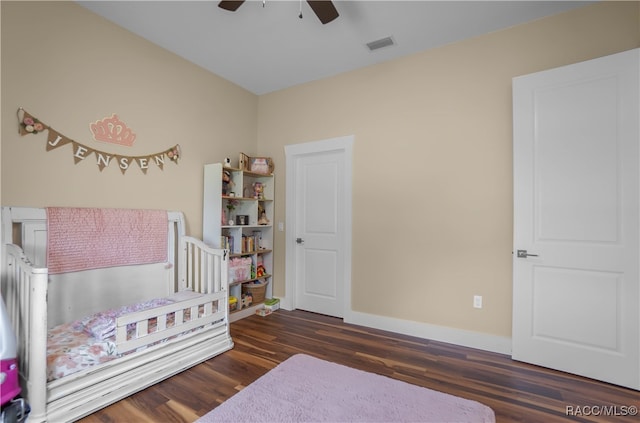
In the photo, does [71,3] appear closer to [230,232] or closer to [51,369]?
[230,232]

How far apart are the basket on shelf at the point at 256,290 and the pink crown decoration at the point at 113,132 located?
189 centimetres

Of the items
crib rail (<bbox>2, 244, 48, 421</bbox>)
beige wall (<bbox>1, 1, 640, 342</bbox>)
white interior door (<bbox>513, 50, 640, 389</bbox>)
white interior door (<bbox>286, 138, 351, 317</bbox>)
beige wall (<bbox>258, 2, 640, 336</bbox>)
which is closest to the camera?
crib rail (<bbox>2, 244, 48, 421</bbox>)

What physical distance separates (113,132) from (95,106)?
0.21 meters

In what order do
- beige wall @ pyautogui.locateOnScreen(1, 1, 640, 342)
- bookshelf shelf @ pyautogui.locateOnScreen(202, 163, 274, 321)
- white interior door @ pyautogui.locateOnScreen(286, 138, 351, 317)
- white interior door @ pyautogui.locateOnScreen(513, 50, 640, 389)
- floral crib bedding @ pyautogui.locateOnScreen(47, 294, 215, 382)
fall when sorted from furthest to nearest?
white interior door @ pyautogui.locateOnScreen(286, 138, 351, 317) < bookshelf shelf @ pyautogui.locateOnScreen(202, 163, 274, 321) < beige wall @ pyautogui.locateOnScreen(1, 1, 640, 342) < white interior door @ pyautogui.locateOnScreen(513, 50, 640, 389) < floral crib bedding @ pyautogui.locateOnScreen(47, 294, 215, 382)

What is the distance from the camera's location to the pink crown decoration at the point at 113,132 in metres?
2.28

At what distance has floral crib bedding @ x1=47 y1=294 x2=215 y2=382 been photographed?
1555 mm

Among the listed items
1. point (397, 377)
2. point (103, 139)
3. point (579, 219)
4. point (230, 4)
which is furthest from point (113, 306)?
point (579, 219)

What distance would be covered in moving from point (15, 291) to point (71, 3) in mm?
2048

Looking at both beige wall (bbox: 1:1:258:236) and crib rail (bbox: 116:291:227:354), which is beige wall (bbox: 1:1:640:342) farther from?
crib rail (bbox: 116:291:227:354)

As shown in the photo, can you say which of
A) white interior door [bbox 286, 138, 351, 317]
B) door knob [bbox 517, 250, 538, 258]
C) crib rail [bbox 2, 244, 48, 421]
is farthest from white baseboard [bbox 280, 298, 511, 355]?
crib rail [bbox 2, 244, 48, 421]

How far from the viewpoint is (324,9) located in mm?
1910

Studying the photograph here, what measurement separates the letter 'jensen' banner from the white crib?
0.50 m

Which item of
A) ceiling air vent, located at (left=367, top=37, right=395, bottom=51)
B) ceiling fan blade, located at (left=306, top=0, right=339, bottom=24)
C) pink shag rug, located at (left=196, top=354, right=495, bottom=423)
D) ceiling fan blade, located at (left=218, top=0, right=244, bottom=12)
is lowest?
pink shag rug, located at (left=196, top=354, right=495, bottom=423)

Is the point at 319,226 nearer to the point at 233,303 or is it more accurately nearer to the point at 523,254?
the point at 233,303
